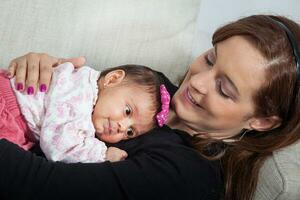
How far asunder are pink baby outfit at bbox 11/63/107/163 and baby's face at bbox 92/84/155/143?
0.03 meters

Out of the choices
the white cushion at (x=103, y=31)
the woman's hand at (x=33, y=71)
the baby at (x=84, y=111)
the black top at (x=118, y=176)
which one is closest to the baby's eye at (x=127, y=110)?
the baby at (x=84, y=111)

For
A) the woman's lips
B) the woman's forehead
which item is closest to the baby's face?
the woman's lips

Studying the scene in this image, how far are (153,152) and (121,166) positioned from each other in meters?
0.11

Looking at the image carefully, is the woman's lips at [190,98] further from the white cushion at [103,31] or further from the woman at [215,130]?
the white cushion at [103,31]

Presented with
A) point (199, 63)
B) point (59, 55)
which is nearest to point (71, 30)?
point (59, 55)

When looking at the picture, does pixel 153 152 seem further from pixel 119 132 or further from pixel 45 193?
pixel 45 193

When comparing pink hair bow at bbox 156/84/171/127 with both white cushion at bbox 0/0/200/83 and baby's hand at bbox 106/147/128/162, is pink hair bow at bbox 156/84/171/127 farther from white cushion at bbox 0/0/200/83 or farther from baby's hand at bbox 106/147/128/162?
white cushion at bbox 0/0/200/83

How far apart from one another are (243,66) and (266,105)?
0.43 feet

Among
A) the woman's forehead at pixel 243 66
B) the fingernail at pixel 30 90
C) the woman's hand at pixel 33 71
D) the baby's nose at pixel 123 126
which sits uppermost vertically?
the woman's forehead at pixel 243 66

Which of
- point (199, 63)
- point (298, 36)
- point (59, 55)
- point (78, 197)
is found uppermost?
point (298, 36)

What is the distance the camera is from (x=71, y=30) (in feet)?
5.13

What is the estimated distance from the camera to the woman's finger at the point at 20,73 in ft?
3.59

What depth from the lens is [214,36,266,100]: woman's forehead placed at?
3.46 ft

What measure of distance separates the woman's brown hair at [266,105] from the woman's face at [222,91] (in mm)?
23
